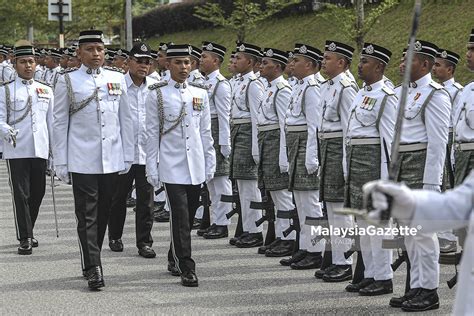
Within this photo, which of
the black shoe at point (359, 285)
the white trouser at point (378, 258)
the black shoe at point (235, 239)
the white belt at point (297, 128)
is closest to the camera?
the white trouser at point (378, 258)

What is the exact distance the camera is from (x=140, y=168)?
10.9m

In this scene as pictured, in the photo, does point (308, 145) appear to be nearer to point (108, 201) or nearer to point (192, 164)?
point (192, 164)

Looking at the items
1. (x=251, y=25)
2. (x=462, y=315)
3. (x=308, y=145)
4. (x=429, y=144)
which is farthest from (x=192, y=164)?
(x=251, y=25)

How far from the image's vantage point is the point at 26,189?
35.0ft

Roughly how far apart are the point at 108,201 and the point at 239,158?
2.73 meters

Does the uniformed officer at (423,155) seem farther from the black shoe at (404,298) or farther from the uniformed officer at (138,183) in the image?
the uniformed officer at (138,183)

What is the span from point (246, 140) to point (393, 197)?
295 inches

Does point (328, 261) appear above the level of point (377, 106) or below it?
below

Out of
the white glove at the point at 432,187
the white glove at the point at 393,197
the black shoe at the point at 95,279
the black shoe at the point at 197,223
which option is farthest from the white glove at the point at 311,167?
the white glove at the point at 393,197

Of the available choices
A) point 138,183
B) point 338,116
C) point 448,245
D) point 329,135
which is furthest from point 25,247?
point 448,245

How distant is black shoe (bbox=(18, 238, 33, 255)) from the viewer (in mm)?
10461

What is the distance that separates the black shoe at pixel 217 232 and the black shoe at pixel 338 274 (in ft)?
9.56

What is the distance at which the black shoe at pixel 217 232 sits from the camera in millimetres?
11812

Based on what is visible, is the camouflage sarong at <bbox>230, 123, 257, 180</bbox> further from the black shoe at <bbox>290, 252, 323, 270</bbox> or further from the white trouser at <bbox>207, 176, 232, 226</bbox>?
the black shoe at <bbox>290, 252, 323, 270</bbox>
